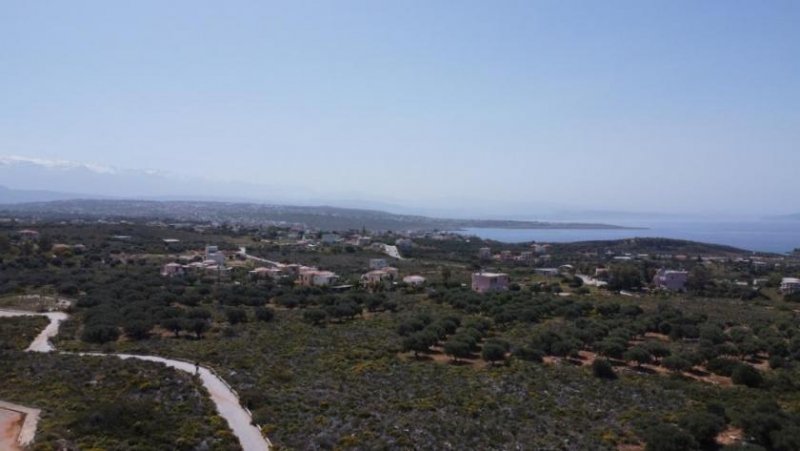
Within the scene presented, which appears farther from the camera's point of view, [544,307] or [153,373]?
[544,307]

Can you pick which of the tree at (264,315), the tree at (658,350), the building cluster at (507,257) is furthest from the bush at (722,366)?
the building cluster at (507,257)

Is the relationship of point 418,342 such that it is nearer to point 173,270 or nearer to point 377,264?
point 173,270

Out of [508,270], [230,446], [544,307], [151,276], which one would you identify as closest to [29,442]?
[230,446]

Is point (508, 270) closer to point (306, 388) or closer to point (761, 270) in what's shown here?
point (761, 270)

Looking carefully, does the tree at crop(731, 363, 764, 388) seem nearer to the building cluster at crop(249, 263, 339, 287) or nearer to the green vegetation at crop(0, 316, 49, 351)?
the green vegetation at crop(0, 316, 49, 351)

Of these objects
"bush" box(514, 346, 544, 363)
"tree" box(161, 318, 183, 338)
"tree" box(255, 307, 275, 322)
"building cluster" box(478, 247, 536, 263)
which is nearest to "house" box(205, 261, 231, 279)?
"tree" box(255, 307, 275, 322)

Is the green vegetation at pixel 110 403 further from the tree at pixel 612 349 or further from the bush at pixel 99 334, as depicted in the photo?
the tree at pixel 612 349
